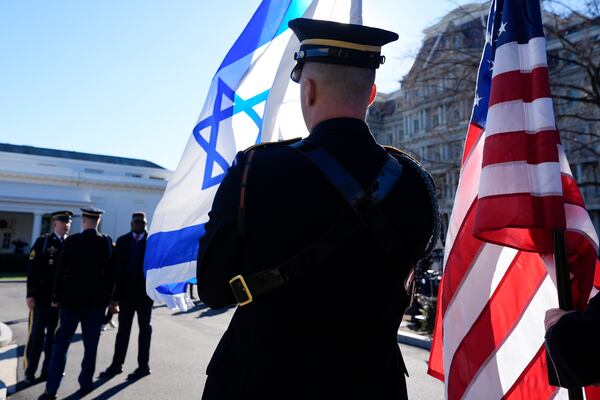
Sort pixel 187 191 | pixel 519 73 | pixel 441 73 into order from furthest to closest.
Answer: pixel 441 73
pixel 187 191
pixel 519 73

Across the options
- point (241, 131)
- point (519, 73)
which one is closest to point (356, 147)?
point (519, 73)

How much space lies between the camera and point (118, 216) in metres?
50.2

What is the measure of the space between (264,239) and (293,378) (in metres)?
0.45

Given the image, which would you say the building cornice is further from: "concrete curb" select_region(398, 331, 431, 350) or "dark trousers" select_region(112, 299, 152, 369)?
"concrete curb" select_region(398, 331, 431, 350)

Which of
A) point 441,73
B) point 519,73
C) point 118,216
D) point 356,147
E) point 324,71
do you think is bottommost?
point 118,216

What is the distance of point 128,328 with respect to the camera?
6562 mm

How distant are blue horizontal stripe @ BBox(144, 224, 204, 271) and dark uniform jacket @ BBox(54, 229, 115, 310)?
2.64m

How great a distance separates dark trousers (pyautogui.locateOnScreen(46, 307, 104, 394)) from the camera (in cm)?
511

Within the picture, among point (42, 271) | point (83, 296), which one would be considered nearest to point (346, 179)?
point (83, 296)

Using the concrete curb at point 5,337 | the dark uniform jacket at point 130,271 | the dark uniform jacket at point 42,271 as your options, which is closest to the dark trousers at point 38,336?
the dark uniform jacket at point 42,271

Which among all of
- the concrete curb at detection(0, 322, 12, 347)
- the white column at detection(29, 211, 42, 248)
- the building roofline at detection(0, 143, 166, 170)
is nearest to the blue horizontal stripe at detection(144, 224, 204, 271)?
the concrete curb at detection(0, 322, 12, 347)

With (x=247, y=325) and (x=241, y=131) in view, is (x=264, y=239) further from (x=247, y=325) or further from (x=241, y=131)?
(x=241, y=131)

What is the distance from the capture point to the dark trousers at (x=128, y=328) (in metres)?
6.34

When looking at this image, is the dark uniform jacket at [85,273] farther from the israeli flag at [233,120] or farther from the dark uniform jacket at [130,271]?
the israeli flag at [233,120]
